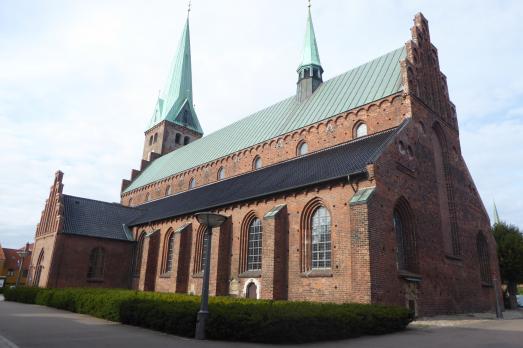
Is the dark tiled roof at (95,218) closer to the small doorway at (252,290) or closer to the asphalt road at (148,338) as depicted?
the small doorway at (252,290)

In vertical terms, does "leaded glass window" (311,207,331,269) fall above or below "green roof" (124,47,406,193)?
below

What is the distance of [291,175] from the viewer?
74.9ft

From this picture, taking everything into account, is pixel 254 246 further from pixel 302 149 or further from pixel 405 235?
pixel 302 149

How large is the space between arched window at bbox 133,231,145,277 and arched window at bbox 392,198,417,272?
21668 mm

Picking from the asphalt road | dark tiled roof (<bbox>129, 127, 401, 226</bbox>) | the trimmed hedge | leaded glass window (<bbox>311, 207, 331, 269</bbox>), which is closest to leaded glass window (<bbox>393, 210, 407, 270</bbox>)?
leaded glass window (<bbox>311, 207, 331, 269</bbox>)

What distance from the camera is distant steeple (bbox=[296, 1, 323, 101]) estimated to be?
3170 cm

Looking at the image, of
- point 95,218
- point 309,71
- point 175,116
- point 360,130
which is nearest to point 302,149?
point 360,130

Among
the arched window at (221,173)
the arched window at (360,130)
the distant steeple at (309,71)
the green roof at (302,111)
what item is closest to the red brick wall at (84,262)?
the arched window at (221,173)

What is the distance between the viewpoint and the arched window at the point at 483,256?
2494 centimetres

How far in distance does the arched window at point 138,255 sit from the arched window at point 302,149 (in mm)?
15427

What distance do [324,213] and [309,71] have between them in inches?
664

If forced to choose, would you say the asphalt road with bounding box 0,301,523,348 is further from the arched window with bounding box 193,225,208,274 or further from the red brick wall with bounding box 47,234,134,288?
the red brick wall with bounding box 47,234,134,288

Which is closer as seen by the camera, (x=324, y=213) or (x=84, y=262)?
(x=324, y=213)

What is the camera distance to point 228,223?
23.6 m
